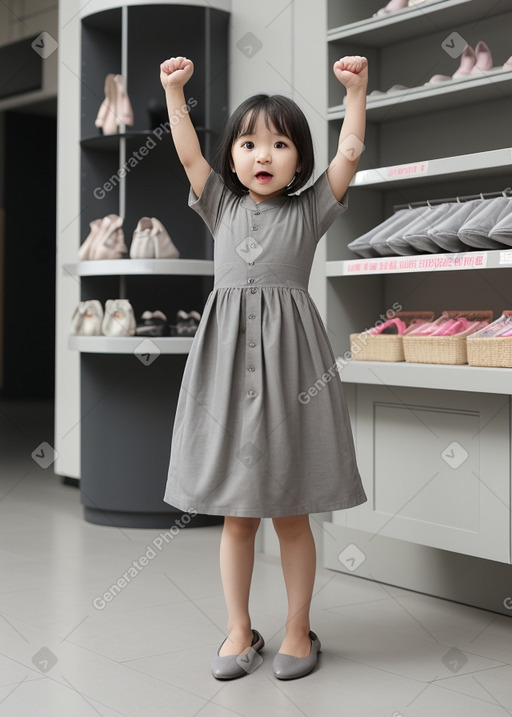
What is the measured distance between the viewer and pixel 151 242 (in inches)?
134

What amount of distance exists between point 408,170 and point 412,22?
0.48m

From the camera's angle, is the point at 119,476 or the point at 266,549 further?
the point at 119,476

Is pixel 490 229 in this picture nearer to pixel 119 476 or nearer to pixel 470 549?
pixel 470 549

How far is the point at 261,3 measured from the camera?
129 inches

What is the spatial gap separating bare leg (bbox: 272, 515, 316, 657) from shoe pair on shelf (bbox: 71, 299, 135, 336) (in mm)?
1502

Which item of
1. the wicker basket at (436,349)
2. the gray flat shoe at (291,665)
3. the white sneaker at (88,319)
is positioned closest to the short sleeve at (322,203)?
the wicker basket at (436,349)

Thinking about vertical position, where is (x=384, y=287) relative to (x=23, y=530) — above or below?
above

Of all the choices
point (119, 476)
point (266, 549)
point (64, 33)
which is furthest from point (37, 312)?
point (266, 549)

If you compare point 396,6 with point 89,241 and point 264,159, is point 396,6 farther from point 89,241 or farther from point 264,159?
point 89,241

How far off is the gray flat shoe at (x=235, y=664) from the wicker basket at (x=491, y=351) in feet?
3.12

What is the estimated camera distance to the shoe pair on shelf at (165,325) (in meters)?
3.43

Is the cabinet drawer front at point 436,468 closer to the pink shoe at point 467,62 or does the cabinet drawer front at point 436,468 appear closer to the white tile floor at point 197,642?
the white tile floor at point 197,642

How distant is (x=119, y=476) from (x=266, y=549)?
74cm

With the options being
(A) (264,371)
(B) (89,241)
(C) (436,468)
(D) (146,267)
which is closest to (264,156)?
(A) (264,371)
